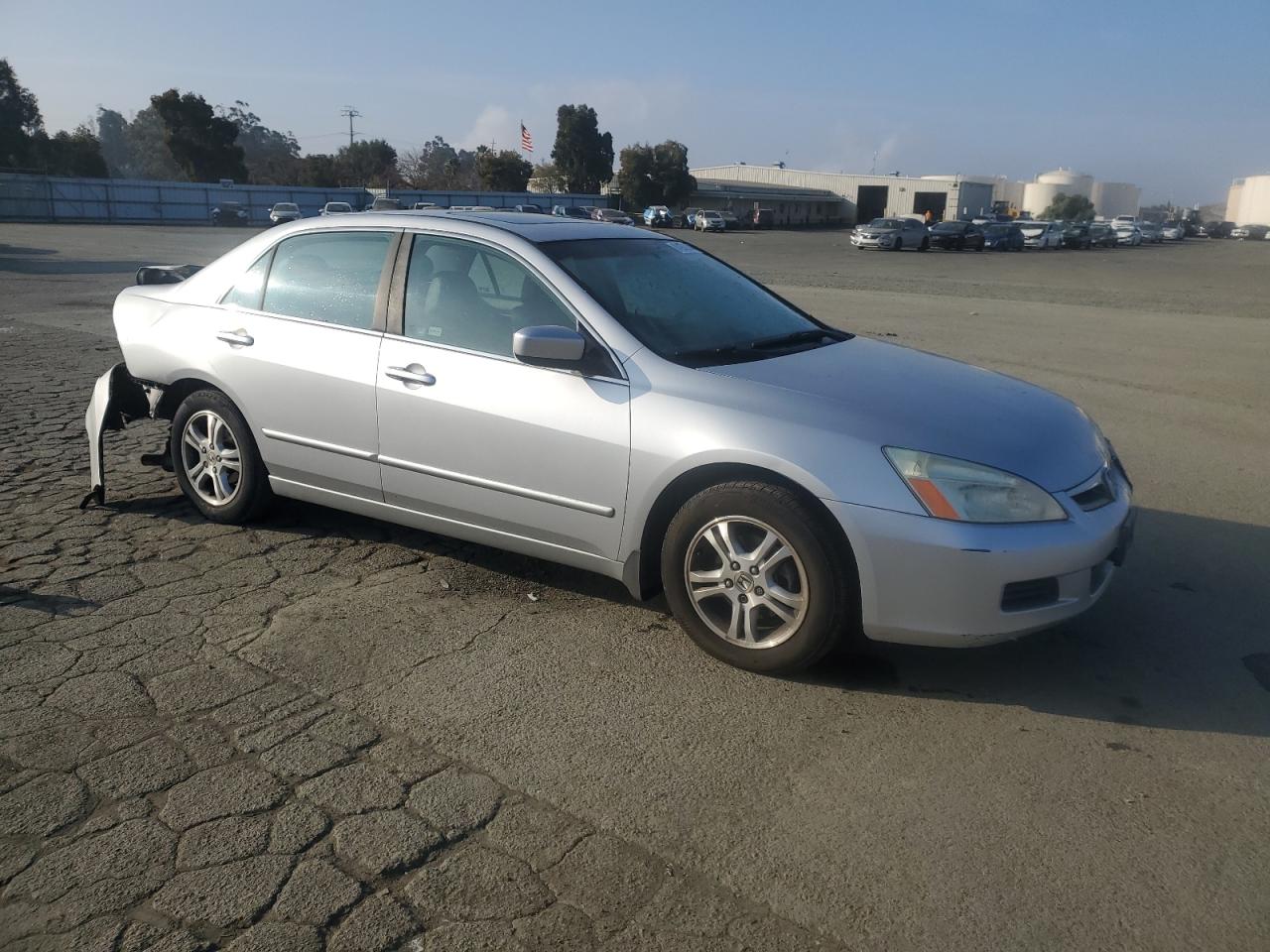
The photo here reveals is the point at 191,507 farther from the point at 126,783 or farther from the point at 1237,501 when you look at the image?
the point at 1237,501

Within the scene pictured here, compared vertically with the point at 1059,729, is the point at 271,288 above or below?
above

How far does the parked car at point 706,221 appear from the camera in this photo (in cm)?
6275

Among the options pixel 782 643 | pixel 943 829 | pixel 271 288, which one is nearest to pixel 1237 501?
pixel 782 643

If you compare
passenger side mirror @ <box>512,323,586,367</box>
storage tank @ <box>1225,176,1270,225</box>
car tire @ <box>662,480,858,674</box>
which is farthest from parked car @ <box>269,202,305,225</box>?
storage tank @ <box>1225,176,1270,225</box>

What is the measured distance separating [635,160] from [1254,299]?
67.9 metres

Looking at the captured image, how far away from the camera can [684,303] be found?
4.67 m

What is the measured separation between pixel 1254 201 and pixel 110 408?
16188cm

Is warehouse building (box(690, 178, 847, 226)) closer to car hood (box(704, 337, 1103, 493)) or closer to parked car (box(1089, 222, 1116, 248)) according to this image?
parked car (box(1089, 222, 1116, 248))

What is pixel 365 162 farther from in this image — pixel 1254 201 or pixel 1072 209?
pixel 1254 201

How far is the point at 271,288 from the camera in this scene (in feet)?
16.9

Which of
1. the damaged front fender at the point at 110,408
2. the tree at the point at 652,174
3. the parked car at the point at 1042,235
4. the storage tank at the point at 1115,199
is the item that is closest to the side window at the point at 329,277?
the damaged front fender at the point at 110,408

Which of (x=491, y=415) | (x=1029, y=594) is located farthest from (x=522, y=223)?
(x=1029, y=594)

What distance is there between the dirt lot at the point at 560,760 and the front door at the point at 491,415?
1.50ft

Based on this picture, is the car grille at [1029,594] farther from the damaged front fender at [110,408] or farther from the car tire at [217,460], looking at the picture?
the damaged front fender at [110,408]
